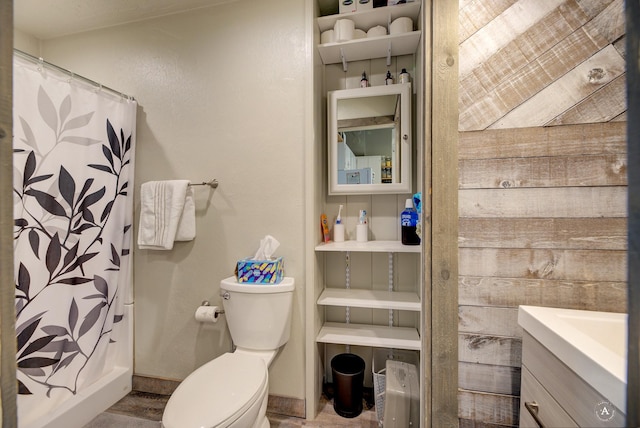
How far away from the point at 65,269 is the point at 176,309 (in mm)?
586

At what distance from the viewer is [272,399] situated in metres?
1.47

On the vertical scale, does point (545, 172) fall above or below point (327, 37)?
below

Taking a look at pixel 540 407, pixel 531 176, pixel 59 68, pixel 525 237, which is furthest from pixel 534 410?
pixel 59 68

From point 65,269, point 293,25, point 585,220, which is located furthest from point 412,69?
point 65,269

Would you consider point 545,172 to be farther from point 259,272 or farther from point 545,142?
point 259,272

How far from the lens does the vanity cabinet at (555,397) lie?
0.48 meters

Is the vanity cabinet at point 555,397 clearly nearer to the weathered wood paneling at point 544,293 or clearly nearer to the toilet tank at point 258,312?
the weathered wood paneling at point 544,293

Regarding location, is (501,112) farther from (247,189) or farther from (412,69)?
(247,189)

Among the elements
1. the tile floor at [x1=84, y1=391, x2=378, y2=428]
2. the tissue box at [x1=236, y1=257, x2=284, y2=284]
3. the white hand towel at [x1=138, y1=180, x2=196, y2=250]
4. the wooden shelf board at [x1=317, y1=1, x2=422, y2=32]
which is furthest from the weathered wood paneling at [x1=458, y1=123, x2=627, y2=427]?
the white hand towel at [x1=138, y1=180, x2=196, y2=250]

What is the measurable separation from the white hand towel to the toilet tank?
44cm

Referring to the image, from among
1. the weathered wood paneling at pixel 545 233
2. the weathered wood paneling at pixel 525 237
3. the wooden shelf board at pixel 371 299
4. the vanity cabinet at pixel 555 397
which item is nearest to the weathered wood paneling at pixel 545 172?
the weathered wood paneling at pixel 525 237

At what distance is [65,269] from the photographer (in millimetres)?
1307

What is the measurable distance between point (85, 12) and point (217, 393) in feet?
7.42

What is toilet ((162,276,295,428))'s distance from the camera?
2.96 feet
